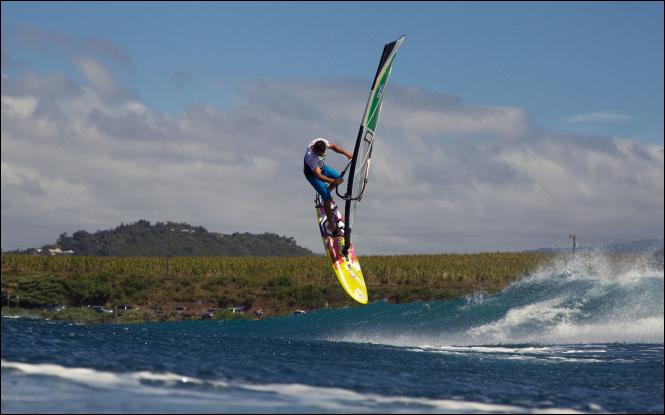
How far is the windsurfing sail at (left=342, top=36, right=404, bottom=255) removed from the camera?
44.8 feet

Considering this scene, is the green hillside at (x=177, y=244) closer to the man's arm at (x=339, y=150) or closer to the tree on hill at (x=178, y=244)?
the tree on hill at (x=178, y=244)

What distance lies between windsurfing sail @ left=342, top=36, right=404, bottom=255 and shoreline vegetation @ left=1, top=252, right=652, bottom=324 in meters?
20.5

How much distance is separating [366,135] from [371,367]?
387 cm

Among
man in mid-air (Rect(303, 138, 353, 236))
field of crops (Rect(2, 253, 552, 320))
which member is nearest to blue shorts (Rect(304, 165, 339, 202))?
man in mid-air (Rect(303, 138, 353, 236))

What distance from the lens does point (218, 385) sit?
931 centimetres

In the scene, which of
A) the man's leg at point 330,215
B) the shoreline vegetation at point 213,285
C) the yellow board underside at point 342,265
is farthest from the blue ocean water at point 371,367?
the shoreline vegetation at point 213,285

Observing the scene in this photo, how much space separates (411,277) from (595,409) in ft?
112

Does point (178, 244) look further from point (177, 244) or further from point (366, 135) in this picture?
point (366, 135)

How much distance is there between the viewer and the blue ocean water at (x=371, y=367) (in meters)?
8.68

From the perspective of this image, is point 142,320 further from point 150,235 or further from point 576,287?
point 150,235

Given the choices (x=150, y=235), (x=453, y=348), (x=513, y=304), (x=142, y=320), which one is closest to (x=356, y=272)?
(x=453, y=348)

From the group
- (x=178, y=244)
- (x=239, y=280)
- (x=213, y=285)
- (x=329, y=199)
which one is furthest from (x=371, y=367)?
(x=178, y=244)

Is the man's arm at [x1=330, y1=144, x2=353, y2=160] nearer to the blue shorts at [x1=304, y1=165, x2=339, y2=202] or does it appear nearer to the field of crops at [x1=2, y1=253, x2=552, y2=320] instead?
the blue shorts at [x1=304, y1=165, x2=339, y2=202]

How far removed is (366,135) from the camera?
14.0 m
